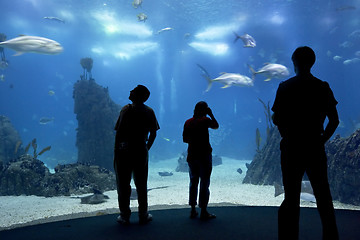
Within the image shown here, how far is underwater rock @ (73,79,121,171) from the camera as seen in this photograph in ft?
41.9

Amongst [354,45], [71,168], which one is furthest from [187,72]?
[71,168]

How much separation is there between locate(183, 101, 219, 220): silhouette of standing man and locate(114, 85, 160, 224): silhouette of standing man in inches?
24.6

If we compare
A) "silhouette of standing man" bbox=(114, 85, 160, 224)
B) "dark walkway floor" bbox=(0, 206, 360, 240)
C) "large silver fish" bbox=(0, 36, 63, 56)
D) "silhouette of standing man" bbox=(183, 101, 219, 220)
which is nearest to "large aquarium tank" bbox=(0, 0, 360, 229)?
"large silver fish" bbox=(0, 36, 63, 56)

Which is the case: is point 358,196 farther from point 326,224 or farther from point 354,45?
point 354,45

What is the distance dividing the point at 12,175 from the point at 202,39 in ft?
73.7

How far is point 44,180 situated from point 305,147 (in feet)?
27.9

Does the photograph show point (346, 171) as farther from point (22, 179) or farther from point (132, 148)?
point (22, 179)

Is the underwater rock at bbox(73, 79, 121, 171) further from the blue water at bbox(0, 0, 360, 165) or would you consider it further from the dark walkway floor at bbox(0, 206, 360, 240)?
the dark walkway floor at bbox(0, 206, 360, 240)

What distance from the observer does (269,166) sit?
9734 millimetres

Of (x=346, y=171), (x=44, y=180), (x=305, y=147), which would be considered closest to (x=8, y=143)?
(x=44, y=180)

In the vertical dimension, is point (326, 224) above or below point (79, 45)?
below

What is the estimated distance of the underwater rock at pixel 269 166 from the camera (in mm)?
9438

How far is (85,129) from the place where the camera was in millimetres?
13453

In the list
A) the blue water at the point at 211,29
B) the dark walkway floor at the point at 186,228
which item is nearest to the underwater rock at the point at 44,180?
the dark walkway floor at the point at 186,228
